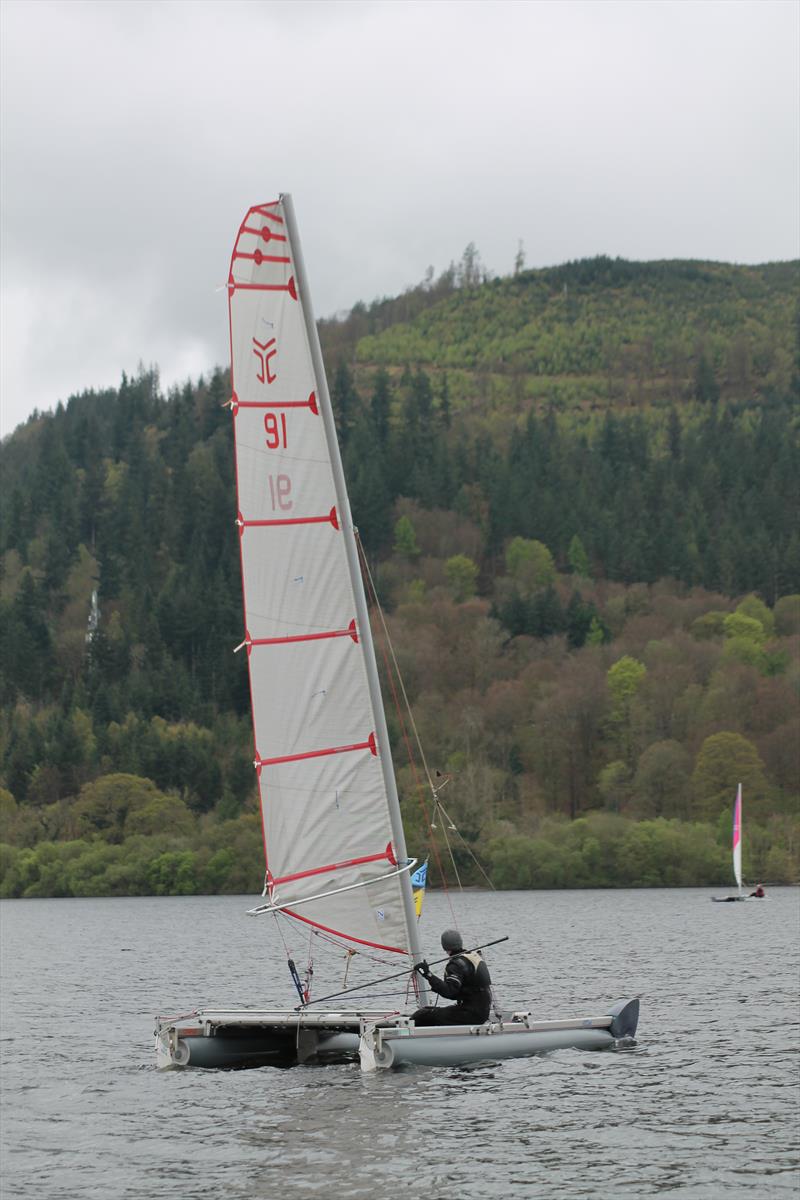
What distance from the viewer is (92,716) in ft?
623

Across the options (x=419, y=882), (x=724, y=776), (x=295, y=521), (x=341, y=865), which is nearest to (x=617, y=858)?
(x=724, y=776)

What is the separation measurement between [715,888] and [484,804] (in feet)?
66.4

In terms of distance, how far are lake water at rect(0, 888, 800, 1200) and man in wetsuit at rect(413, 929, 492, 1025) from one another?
116 centimetres

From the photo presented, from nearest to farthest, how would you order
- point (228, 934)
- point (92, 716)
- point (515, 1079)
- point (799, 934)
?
point (515, 1079) < point (799, 934) < point (228, 934) < point (92, 716)

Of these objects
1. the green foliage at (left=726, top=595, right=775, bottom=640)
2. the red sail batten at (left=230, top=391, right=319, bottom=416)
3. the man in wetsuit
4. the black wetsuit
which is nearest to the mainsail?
the red sail batten at (left=230, top=391, right=319, bottom=416)

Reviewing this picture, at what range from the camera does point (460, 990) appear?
2978cm

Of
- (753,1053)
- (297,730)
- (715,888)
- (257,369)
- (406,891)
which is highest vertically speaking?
(257,369)

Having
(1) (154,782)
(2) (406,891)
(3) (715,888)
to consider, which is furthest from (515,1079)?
(1) (154,782)

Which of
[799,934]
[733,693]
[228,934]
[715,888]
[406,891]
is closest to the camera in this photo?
[406,891]

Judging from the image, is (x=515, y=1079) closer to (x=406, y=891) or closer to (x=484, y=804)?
(x=406, y=891)

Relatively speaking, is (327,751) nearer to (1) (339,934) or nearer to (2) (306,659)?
(2) (306,659)

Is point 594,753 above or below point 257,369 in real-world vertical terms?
below

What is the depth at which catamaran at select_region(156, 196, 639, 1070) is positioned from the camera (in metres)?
29.7

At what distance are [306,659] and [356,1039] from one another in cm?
704
